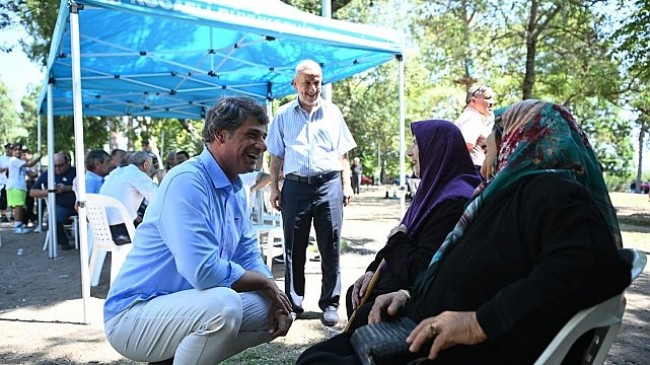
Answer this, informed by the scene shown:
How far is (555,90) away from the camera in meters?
18.2

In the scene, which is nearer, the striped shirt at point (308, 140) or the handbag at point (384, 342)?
the handbag at point (384, 342)

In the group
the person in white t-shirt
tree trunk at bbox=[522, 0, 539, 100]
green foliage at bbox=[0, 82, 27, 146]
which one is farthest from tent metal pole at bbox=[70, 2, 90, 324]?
green foliage at bbox=[0, 82, 27, 146]

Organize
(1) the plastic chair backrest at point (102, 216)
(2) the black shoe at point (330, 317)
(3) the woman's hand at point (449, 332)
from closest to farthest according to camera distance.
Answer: (3) the woman's hand at point (449, 332) → (2) the black shoe at point (330, 317) → (1) the plastic chair backrest at point (102, 216)

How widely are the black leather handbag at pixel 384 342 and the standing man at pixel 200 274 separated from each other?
546 millimetres

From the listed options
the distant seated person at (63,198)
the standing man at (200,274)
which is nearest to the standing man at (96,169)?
the distant seated person at (63,198)

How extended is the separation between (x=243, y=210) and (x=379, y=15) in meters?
25.7

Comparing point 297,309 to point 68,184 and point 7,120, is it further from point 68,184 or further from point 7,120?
point 7,120

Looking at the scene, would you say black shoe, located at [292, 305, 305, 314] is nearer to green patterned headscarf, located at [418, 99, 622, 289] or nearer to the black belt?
the black belt

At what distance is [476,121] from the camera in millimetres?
4547

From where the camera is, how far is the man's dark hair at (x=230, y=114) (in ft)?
7.26

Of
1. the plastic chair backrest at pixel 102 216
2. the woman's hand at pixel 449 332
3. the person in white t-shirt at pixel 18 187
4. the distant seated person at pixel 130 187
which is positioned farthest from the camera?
the person in white t-shirt at pixel 18 187

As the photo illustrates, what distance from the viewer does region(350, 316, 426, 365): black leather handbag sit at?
1.65 metres

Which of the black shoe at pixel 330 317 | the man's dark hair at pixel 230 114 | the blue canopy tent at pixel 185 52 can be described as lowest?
the black shoe at pixel 330 317

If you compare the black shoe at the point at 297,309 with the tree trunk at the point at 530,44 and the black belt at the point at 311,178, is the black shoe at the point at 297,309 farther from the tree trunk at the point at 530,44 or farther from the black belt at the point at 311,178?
the tree trunk at the point at 530,44
